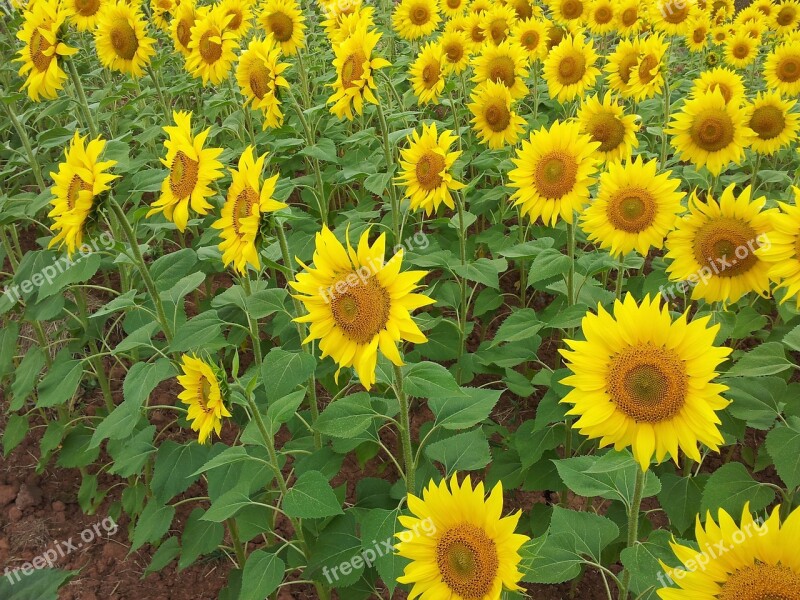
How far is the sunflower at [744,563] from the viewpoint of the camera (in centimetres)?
146

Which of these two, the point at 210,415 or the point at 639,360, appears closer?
the point at 639,360

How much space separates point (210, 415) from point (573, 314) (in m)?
1.61

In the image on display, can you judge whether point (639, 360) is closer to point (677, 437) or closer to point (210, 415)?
point (677, 437)

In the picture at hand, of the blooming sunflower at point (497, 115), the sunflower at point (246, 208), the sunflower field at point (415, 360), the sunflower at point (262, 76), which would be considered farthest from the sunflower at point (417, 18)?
the sunflower at point (246, 208)

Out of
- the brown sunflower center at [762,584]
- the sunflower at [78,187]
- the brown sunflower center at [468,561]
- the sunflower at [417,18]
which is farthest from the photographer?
the sunflower at [417,18]

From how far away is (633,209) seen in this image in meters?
2.81

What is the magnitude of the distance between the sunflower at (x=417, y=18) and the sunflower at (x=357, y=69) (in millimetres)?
3025

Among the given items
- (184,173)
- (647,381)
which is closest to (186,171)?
(184,173)

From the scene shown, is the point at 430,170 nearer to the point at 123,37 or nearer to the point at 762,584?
the point at 762,584

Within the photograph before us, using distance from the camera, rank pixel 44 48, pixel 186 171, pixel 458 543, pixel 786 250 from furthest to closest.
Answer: pixel 44 48 → pixel 186 171 → pixel 786 250 → pixel 458 543

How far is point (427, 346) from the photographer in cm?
349

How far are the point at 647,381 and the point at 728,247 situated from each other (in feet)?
3.49

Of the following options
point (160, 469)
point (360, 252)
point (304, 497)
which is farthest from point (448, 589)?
point (160, 469)

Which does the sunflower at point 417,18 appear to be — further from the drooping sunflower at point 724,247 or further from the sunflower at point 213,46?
the drooping sunflower at point 724,247
